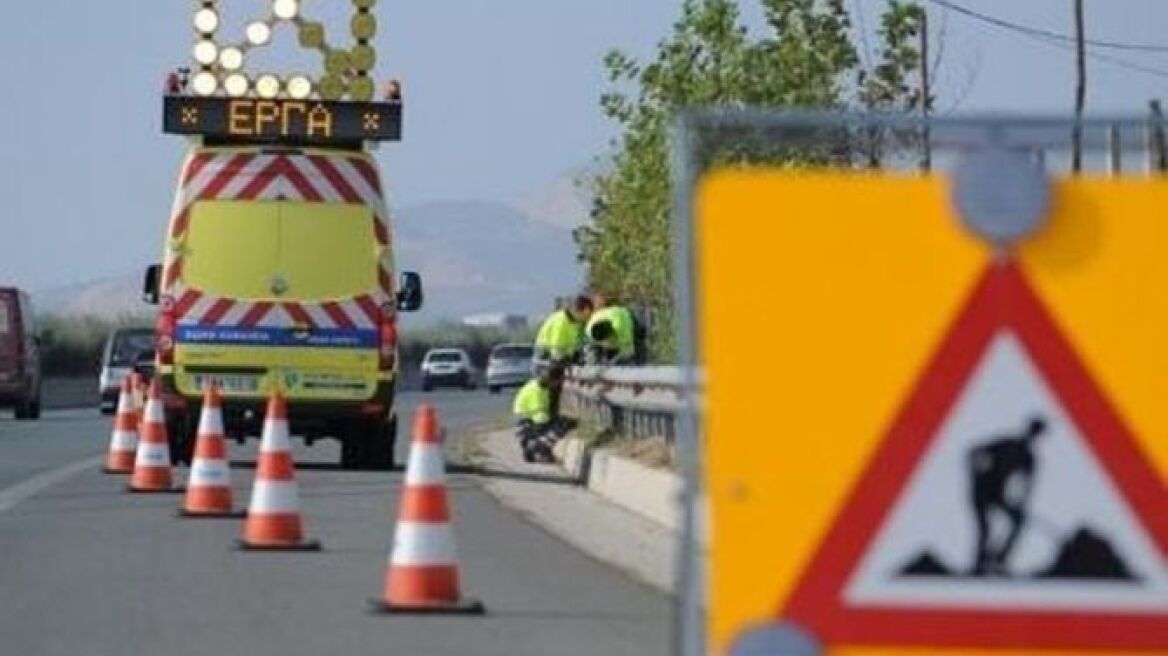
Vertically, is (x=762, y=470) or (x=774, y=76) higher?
(x=774, y=76)

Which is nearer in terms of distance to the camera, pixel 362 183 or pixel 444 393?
pixel 362 183

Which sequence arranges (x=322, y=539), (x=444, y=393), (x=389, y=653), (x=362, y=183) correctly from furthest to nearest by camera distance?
(x=444, y=393)
(x=362, y=183)
(x=322, y=539)
(x=389, y=653)

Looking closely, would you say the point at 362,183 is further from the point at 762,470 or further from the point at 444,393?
the point at 444,393

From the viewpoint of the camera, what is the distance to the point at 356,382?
79.5 feet

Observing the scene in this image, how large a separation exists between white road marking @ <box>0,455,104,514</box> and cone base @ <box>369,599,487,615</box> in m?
8.06

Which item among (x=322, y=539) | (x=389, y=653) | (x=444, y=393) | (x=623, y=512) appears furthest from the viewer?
(x=444, y=393)

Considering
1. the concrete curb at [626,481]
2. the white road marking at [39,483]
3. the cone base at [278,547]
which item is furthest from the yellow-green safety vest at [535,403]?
the cone base at [278,547]

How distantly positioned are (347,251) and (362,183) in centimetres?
62

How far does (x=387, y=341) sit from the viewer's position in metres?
24.2

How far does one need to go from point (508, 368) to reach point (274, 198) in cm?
5791

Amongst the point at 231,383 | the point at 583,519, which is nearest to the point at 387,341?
the point at 231,383

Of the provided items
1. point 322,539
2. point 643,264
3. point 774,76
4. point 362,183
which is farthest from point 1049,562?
point 643,264

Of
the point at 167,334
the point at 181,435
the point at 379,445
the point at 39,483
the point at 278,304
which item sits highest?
the point at 278,304

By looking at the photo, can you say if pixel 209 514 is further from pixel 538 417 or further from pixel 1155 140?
pixel 1155 140
